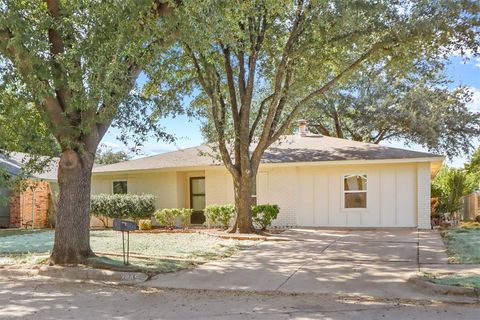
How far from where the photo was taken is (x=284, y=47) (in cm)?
1517

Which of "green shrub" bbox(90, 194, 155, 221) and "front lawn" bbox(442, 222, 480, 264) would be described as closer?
"front lawn" bbox(442, 222, 480, 264)

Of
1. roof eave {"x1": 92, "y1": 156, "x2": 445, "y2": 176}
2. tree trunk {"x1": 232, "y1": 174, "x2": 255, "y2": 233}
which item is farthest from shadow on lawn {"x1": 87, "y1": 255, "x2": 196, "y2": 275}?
roof eave {"x1": 92, "y1": 156, "x2": 445, "y2": 176}

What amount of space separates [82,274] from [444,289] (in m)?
6.36

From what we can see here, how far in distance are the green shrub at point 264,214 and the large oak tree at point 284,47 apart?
1.46 meters

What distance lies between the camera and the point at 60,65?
9.10 m

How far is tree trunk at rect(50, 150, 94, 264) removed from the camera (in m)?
10.0

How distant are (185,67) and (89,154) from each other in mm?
6855

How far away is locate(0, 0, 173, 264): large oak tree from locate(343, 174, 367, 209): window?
9853 millimetres

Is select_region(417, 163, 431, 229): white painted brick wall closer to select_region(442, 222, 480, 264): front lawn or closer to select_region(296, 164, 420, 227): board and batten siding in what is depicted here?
select_region(296, 164, 420, 227): board and batten siding

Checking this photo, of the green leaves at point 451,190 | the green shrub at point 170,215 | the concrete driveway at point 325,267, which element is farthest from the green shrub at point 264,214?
the green leaves at point 451,190

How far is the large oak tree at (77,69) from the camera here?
8.64 m

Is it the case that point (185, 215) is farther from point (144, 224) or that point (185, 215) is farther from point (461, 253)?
point (461, 253)

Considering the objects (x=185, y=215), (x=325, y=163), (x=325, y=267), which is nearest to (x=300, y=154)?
(x=325, y=163)

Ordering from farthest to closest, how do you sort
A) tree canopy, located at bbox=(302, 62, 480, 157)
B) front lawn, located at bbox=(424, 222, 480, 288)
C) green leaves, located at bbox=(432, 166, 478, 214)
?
tree canopy, located at bbox=(302, 62, 480, 157), green leaves, located at bbox=(432, 166, 478, 214), front lawn, located at bbox=(424, 222, 480, 288)
